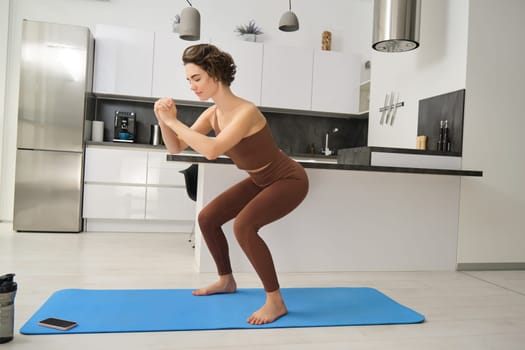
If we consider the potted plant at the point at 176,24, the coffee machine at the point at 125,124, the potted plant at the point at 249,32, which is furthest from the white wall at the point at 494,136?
the coffee machine at the point at 125,124

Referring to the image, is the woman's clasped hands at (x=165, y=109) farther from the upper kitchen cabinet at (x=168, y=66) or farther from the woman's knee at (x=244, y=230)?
the upper kitchen cabinet at (x=168, y=66)

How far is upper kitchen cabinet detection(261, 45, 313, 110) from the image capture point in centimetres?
536

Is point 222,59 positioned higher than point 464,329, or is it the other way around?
point 222,59

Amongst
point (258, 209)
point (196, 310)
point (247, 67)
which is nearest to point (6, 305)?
point (196, 310)

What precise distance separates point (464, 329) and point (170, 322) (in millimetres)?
1356

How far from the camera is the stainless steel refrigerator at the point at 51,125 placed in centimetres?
446

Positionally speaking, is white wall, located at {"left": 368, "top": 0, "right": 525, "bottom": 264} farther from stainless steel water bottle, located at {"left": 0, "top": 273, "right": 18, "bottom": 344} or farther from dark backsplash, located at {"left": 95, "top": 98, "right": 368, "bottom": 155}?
stainless steel water bottle, located at {"left": 0, "top": 273, "right": 18, "bottom": 344}

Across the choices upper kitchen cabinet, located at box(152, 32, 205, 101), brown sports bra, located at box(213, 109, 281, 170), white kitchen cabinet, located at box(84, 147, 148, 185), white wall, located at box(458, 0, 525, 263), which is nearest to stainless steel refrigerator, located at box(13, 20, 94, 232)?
white kitchen cabinet, located at box(84, 147, 148, 185)

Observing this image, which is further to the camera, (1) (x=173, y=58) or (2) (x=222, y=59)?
(1) (x=173, y=58)

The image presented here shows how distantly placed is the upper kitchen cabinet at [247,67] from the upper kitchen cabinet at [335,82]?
70 cm

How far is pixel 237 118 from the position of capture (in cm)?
200

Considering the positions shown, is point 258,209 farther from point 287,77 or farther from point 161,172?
point 287,77

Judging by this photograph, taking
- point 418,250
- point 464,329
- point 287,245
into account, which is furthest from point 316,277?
point 464,329

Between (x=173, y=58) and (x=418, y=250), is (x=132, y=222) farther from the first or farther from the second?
(x=418, y=250)
